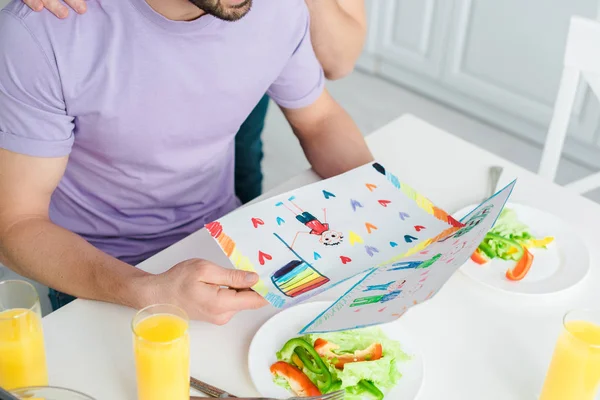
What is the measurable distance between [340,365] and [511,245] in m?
0.38

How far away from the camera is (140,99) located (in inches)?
43.6

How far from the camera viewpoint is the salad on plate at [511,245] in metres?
1.08

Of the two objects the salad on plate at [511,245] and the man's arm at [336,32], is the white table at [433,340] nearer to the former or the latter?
the salad on plate at [511,245]

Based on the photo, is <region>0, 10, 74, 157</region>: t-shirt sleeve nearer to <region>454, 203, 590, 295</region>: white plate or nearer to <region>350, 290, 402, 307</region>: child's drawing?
<region>350, 290, 402, 307</region>: child's drawing

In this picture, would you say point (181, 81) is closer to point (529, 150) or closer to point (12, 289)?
point (12, 289)

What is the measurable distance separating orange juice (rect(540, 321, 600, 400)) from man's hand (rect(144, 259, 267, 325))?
368 mm

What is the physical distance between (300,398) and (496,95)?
7.69 ft

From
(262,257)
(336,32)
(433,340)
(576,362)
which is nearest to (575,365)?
(576,362)

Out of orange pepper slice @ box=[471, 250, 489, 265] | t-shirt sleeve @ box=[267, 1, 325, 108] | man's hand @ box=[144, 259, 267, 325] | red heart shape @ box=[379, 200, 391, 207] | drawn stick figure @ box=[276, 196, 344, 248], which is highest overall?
t-shirt sleeve @ box=[267, 1, 325, 108]

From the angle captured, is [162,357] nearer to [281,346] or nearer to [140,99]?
[281,346]

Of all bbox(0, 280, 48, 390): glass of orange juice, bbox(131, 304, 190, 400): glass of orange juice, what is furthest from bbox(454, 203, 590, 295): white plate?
bbox(0, 280, 48, 390): glass of orange juice

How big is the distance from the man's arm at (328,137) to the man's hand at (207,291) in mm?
411

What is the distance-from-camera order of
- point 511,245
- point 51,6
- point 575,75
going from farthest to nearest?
point 575,75, point 511,245, point 51,6

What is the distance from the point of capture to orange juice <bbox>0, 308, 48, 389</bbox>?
0.80 m
